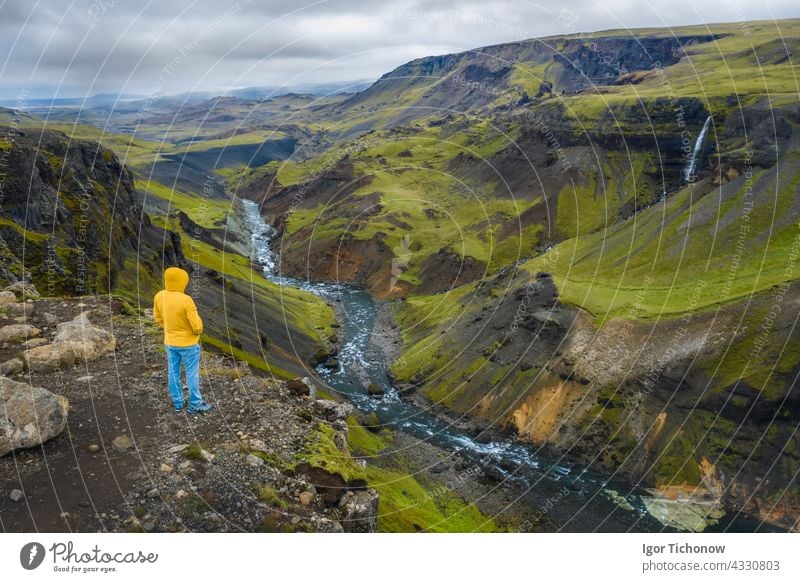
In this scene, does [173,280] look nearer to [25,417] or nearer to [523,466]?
[25,417]

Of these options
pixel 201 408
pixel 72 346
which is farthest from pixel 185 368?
pixel 72 346

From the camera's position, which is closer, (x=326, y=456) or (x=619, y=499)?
(x=326, y=456)

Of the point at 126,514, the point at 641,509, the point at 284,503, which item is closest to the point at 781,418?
the point at 641,509

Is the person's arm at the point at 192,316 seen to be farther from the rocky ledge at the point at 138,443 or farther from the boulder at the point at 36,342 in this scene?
the boulder at the point at 36,342

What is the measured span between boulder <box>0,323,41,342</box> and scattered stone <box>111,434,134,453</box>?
8335mm

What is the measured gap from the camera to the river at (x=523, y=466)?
46.8m

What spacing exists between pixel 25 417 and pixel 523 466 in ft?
158

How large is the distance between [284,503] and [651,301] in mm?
59179

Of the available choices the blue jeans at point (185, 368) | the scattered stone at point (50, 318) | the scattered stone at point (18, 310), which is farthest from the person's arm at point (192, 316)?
the scattered stone at point (18, 310)

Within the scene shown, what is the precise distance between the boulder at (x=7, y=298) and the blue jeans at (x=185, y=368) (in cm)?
1184

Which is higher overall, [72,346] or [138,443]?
[72,346]

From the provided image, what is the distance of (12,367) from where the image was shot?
20.5 m

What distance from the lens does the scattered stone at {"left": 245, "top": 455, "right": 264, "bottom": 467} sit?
1897 centimetres

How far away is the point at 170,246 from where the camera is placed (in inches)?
3145
